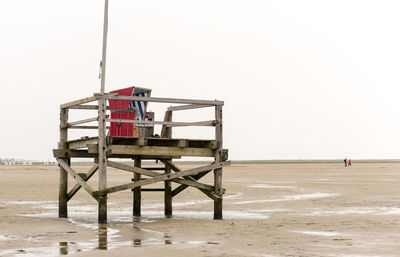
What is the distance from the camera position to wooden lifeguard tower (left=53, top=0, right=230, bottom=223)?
553 inches

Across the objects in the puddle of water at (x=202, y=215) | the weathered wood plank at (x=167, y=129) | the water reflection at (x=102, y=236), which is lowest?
the puddle of water at (x=202, y=215)

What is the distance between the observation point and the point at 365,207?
695 inches

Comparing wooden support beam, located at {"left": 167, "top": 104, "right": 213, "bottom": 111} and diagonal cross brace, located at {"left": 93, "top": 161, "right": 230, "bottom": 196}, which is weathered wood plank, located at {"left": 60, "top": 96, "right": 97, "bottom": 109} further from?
wooden support beam, located at {"left": 167, "top": 104, "right": 213, "bottom": 111}

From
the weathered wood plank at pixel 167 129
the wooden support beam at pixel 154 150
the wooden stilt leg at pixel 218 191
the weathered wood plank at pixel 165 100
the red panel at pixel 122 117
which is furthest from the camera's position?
the weathered wood plank at pixel 167 129

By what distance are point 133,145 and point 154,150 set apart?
0.49 m

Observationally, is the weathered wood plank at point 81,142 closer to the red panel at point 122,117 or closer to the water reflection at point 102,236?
the red panel at point 122,117

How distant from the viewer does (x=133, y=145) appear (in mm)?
14500

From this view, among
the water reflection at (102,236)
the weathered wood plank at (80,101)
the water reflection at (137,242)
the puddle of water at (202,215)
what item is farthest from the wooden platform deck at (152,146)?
the water reflection at (137,242)

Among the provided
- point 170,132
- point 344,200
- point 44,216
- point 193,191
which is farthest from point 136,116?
point 193,191

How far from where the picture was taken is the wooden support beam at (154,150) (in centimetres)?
1417

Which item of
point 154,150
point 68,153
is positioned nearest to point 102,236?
point 154,150

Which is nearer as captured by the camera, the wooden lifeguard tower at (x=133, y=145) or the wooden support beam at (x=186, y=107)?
the wooden lifeguard tower at (x=133, y=145)

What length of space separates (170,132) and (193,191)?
9180 millimetres

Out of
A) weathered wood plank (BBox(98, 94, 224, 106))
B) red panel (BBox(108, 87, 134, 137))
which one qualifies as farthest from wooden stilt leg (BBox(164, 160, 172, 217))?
weathered wood plank (BBox(98, 94, 224, 106))
